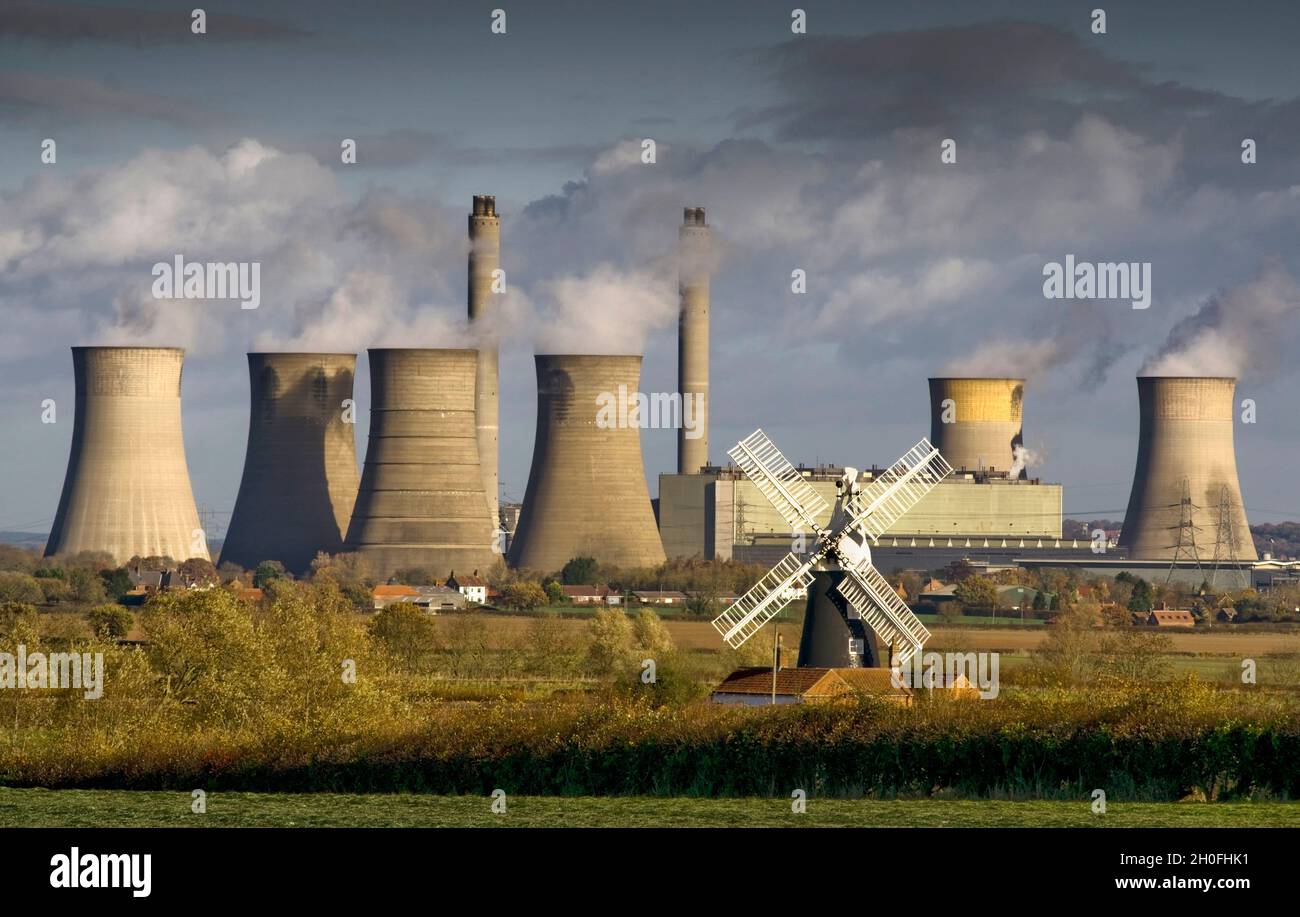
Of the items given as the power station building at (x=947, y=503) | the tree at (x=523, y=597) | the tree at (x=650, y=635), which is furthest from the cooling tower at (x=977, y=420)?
the tree at (x=650, y=635)

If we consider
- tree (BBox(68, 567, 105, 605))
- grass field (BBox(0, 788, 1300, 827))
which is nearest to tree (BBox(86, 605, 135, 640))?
tree (BBox(68, 567, 105, 605))

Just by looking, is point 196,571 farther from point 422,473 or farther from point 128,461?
point 422,473

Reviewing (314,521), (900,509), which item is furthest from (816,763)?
(314,521)

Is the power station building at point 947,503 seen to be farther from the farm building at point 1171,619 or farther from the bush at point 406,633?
the bush at point 406,633

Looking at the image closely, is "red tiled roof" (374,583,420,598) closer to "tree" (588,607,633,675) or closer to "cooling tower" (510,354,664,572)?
"cooling tower" (510,354,664,572)

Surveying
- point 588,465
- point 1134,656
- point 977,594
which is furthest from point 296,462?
point 1134,656
